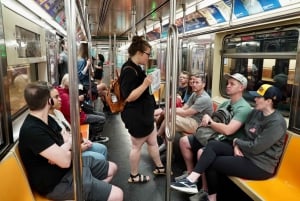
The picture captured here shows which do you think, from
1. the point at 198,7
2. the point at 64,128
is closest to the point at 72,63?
the point at 64,128

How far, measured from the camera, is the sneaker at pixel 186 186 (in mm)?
2387

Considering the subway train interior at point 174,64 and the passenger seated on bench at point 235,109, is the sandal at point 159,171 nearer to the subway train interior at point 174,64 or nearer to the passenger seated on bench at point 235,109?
the subway train interior at point 174,64

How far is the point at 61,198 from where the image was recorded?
188 centimetres

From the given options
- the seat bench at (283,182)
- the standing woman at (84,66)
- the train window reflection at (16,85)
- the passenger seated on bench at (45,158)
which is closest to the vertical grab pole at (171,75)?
the passenger seated on bench at (45,158)

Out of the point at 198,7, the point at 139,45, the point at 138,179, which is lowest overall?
the point at 138,179

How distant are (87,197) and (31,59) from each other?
6.15ft

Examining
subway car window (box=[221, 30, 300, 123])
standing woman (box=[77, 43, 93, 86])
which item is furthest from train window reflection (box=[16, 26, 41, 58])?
subway car window (box=[221, 30, 300, 123])

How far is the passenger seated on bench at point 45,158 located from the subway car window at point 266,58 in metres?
2.06

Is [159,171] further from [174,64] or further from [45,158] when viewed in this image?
[174,64]

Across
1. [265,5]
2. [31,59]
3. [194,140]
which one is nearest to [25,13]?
[31,59]

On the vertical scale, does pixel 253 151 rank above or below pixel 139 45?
below

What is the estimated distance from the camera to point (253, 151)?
2270mm

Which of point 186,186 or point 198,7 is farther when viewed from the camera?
point 198,7

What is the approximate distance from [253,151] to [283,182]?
37cm
